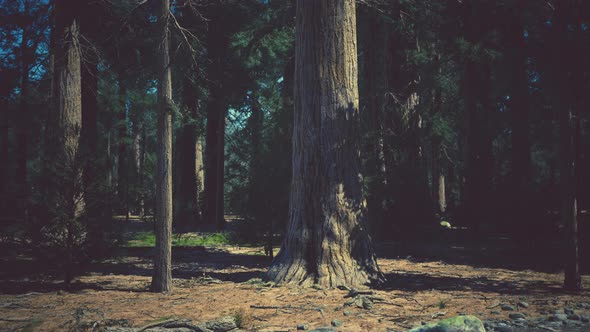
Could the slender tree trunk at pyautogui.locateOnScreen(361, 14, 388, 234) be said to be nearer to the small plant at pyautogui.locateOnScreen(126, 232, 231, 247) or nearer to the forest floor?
the forest floor

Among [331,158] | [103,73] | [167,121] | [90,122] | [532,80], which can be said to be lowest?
[331,158]

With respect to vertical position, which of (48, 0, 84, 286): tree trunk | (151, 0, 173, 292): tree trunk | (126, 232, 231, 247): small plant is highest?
(48, 0, 84, 286): tree trunk

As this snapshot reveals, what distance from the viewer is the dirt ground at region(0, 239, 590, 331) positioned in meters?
6.17

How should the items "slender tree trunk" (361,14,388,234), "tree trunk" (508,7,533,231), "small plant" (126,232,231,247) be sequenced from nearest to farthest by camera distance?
"slender tree trunk" (361,14,388,234) < "small plant" (126,232,231,247) < "tree trunk" (508,7,533,231)

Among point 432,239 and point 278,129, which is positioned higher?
point 278,129

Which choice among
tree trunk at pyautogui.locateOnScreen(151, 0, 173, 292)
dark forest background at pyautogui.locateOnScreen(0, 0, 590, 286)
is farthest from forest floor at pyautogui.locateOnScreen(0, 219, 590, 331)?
dark forest background at pyautogui.locateOnScreen(0, 0, 590, 286)

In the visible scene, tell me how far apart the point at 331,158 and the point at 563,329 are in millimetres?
4547

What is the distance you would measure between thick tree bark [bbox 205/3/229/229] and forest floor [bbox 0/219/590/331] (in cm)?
909

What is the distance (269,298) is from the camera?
742 centimetres

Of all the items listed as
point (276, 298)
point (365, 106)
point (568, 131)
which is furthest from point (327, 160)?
point (365, 106)

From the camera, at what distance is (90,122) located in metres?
14.2

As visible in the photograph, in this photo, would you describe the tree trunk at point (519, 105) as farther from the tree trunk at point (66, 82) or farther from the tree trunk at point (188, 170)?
the tree trunk at point (188, 170)

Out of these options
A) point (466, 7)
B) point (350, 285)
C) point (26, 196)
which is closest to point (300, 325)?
point (350, 285)

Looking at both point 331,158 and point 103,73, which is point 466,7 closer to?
point 331,158
